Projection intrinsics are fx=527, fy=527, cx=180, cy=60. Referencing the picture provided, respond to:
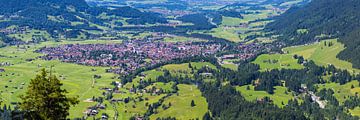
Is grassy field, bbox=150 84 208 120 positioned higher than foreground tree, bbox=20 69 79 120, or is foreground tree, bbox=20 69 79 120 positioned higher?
foreground tree, bbox=20 69 79 120

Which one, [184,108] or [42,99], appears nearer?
[42,99]

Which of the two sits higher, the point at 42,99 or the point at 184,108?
the point at 42,99

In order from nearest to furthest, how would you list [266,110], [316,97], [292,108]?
[266,110] < [292,108] < [316,97]

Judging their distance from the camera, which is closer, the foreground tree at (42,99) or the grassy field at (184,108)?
the foreground tree at (42,99)

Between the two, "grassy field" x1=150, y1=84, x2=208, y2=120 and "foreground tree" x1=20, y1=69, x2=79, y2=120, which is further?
"grassy field" x1=150, y1=84, x2=208, y2=120

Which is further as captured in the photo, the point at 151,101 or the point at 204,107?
the point at 151,101

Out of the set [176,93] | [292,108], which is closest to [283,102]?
[292,108]

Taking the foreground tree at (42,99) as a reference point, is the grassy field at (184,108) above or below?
below

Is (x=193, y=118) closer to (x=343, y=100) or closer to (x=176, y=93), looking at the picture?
(x=176, y=93)
